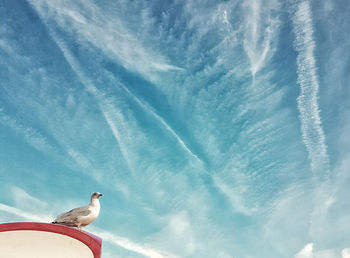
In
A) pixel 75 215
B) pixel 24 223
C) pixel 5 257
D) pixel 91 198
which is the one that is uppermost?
pixel 91 198

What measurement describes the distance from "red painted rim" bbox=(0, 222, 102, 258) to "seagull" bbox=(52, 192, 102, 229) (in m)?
0.57

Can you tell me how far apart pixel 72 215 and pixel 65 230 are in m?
0.82

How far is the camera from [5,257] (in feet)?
29.1

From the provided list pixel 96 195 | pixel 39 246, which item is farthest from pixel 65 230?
pixel 96 195

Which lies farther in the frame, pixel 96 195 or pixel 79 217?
pixel 96 195

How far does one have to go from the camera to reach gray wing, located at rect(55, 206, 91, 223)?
946 cm

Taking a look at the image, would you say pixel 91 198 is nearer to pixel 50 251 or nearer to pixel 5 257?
pixel 50 251

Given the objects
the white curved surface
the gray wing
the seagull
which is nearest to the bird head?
the seagull

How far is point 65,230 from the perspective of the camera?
28.8 feet

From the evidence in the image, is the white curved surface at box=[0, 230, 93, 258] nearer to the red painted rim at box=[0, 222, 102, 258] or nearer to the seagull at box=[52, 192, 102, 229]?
the red painted rim at box=[0, 222, 102, 258]

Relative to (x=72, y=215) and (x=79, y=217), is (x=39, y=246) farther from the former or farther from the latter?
(x=79, y=217)

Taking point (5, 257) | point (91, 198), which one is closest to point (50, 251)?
point (5, 257)

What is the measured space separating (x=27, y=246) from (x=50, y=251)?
72cm

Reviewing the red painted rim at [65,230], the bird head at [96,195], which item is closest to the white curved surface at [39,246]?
the red painted rim at [65,230]
